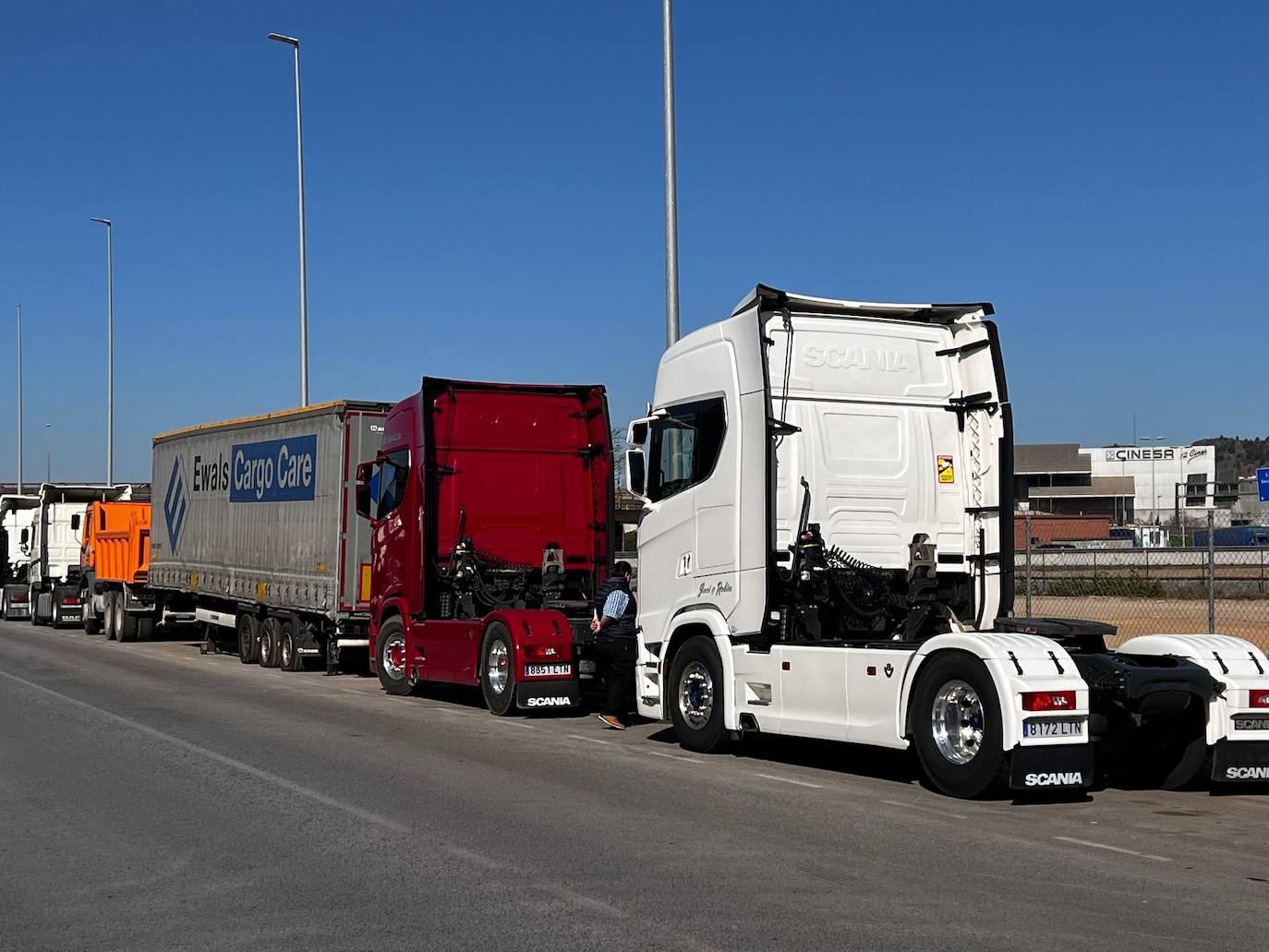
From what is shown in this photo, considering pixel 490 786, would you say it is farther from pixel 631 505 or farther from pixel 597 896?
pixel 631 505

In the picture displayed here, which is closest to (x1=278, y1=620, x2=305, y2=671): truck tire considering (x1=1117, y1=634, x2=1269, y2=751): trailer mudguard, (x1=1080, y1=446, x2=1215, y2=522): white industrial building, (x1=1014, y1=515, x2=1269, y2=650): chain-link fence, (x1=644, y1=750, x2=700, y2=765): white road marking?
(x1=644, y1=750, x2=700, y2=765): white road marking

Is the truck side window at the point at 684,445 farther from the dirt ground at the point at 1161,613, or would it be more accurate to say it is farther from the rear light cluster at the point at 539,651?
the dirt ground at the point at 1161,613

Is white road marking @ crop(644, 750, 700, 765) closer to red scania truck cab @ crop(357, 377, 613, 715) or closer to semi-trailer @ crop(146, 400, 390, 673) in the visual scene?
red scania truck cab @ crop(357, 377, 613, 715)

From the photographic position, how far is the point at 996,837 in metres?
8.54

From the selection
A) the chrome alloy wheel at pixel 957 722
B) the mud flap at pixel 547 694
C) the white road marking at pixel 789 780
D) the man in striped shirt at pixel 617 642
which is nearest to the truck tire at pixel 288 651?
the mud flap at pixel 547 694

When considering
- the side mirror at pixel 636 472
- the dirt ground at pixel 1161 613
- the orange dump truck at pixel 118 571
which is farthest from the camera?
the orange dump truck at pixel 118 571

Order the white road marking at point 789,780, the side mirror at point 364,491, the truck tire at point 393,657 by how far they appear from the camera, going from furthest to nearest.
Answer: the side mirror at point 364,491 < the truck tire at point 393,657 < the white road marking at point 789,780

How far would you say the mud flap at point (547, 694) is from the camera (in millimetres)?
15453

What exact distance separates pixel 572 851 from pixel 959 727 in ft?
10.7

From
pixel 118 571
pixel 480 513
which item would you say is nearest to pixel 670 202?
pixel 480 513

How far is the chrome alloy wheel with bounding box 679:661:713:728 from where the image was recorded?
495 inches

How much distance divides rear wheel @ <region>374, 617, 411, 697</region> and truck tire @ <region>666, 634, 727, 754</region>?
6.13 meters

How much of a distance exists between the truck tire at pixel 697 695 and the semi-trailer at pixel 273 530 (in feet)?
28.8

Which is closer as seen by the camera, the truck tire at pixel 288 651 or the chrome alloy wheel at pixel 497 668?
the chrome alloy wheel at pixel 497 668
